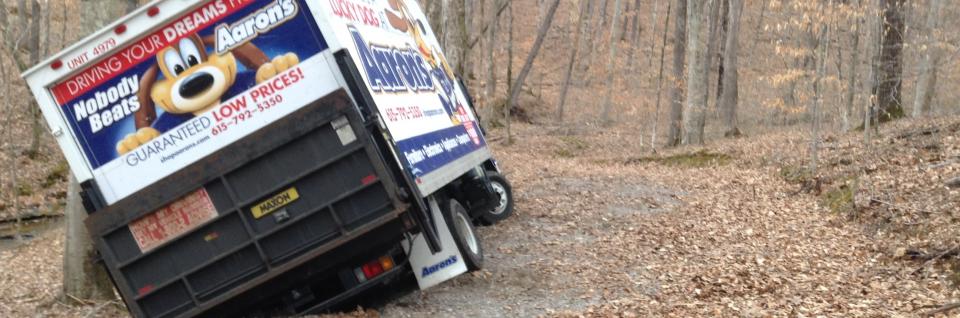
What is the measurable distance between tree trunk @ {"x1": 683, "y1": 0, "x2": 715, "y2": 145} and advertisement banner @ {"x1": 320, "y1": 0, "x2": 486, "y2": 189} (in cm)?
1205

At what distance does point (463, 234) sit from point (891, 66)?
14.6m

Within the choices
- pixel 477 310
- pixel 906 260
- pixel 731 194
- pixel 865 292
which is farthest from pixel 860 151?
pixel 477 310

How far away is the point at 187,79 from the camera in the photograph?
6.98m

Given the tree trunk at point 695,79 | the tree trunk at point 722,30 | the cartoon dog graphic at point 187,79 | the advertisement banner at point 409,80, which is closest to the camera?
the cartoon dog graphic at point 187,79

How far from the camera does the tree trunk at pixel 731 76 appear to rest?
26.6 meters

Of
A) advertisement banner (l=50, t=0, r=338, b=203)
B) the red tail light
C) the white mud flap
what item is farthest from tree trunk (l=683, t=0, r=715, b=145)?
advertisement banner (l=50, t=0, r=338, b=203)

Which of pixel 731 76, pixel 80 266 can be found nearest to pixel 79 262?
pixel 80 266

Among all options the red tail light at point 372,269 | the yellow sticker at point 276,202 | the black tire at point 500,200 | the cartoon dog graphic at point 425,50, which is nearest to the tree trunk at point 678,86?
the black tire at point 500,200

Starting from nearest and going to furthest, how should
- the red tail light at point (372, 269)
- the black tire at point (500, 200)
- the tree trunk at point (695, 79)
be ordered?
the red tail light at point (372, 269) → the black tire at point (500, 200) → the tree trunk at point (695, 79)

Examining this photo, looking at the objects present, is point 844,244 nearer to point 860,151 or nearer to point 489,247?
point 489,247

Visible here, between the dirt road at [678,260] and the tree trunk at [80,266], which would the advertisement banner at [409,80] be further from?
the tree trunk at [80,266]

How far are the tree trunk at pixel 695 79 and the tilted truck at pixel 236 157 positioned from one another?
1663 cm

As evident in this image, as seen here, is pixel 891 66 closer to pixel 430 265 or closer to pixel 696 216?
pixel 696 216

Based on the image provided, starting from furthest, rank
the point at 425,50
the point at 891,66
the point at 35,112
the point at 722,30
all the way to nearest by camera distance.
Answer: the point at 722,30, the point at 35,112, the point at 891,66, the point at 425,50
